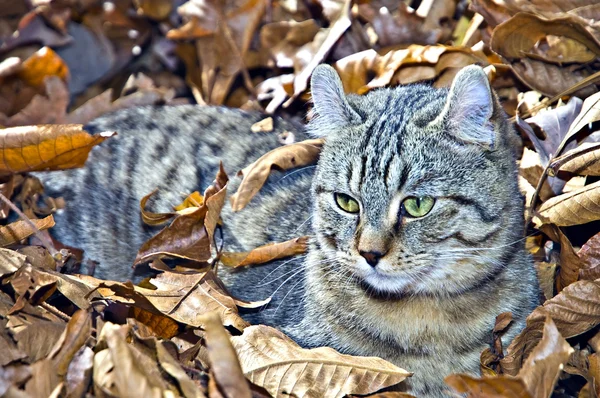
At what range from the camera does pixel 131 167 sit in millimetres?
Result: 4434

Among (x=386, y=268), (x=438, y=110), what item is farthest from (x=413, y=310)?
(x=438, y=110)

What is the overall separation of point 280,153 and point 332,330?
3.53 ft

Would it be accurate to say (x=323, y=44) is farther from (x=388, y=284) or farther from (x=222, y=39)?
(x=388, y=284)

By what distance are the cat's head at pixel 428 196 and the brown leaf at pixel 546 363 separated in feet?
1.69

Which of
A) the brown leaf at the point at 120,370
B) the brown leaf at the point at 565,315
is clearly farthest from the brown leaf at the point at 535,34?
the brown leaf at the point at 120,370

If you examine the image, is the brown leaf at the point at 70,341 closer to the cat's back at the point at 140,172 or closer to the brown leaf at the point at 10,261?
the brown leaf at the point at 10,261

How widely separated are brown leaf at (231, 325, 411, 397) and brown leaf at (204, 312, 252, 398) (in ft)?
1.06

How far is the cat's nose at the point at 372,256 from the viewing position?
301cm

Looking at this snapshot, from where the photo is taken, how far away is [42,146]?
3.91 meters

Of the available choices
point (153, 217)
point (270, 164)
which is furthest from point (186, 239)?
point (270, 164)

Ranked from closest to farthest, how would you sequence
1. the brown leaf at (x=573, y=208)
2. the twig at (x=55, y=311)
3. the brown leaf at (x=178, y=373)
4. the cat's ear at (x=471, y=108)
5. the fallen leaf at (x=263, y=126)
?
the brown leaf at (x=178, y=373) → the cat's ear at (x=471, y=108) → the twig at (x=55, y=311) → the brown leaf at (x=573, y=208) → the fallen leaf at (x=263, y=126)

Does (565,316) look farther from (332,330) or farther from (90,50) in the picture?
(90,50)

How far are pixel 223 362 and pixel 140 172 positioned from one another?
6.81ft

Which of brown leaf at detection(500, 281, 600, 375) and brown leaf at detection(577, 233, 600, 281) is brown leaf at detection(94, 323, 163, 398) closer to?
brown leaf at detection(500, 281, 600, 375)
